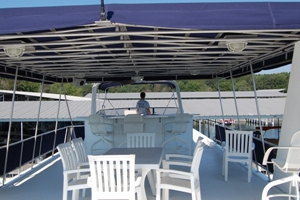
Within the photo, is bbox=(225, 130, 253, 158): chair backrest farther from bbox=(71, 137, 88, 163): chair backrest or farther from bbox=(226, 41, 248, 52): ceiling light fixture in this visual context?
bbox=(71, 137, 88, 163): chair backrest

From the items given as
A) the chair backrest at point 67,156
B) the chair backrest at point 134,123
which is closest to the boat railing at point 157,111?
the chair backrest at point 134,123

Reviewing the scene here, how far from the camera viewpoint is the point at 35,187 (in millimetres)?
5355

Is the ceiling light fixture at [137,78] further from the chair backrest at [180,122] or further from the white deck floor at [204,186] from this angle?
the white deck floor at [204,186]

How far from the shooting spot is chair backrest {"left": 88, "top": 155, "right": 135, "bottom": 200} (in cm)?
326

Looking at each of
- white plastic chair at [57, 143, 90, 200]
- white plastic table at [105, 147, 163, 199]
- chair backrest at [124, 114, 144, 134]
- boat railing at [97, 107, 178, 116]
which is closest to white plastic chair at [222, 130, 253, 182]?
white plastic table at [105, 147, 163, 199]

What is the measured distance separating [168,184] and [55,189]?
2214mm

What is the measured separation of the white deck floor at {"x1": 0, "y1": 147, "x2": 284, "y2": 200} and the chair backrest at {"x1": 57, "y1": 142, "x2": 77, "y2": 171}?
72 centimetres

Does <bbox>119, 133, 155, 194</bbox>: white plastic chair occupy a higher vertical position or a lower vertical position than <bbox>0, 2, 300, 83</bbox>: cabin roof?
lower

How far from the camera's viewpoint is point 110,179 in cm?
330

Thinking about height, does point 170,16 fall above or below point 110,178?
above

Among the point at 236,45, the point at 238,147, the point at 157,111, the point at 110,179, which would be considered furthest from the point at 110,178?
the point at 157,111

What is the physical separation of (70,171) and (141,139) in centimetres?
194

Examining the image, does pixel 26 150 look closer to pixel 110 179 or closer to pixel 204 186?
pixel 204 186

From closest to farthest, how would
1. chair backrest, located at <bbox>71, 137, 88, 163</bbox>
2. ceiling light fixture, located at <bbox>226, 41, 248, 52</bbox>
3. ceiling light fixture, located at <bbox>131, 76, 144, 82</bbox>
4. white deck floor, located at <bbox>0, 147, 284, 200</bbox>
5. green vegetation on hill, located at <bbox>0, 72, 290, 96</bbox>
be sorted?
1. ceiling light fixture, located at <bbox>226, 41, 248, 52</bbox>
2. chair backrest, located at <bbox>71, 137, 88, 163</bbox>
3. white deck floor, located at <bbox>0, 147, 284, 200</bbox>
4. ceiling light fixture, located at <bbox>131, 76, 144, 82</bbox>
5. green vegetation on hill, located at <bbox>0, 72, 290, 96</bbox>
